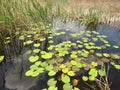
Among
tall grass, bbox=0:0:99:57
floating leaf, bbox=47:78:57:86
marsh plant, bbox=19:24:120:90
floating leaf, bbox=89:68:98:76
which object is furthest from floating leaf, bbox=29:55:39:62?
floating leaf, bbox=89:68:98:76

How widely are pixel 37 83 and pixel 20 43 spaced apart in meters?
1.15

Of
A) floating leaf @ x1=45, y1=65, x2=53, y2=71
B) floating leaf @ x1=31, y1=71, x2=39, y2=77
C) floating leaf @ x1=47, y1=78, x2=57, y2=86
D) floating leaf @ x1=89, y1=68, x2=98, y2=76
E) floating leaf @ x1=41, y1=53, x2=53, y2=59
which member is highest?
floating leaf @ x1=41, y1=53, x2=53, y2=59

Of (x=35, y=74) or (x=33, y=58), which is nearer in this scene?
(x=35, y=74)

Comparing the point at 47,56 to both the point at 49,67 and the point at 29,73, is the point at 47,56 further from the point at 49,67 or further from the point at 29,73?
the point at 29,73

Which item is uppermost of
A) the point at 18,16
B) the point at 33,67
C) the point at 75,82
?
the point at 18,16

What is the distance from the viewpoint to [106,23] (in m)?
4.31

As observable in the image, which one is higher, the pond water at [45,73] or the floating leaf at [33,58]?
the floating leaf at [33,58]

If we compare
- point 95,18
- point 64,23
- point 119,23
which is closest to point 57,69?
point 64,23

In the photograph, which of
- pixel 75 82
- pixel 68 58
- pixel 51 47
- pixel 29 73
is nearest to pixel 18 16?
pixel 51 47

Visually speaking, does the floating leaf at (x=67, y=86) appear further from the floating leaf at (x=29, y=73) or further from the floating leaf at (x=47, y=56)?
the floating leaf at (x=47, y=56)

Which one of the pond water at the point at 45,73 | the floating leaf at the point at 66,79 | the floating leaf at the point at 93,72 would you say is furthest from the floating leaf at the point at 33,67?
the floating leaf at the point at 93,72

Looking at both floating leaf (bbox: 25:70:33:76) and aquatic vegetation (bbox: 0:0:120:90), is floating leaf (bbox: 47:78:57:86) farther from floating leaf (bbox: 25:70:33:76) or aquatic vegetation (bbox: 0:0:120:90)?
floating leaf (bbox: 25:70:33:76)

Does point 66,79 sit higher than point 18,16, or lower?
lower

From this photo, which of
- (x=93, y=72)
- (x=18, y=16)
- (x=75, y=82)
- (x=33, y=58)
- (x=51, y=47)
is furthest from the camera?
(x=18, y=16)
